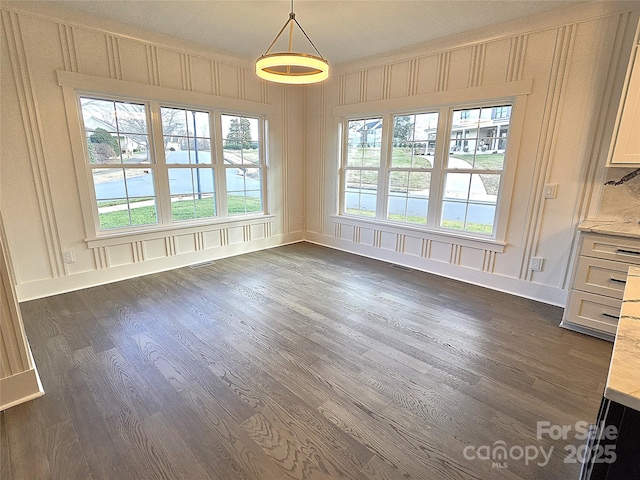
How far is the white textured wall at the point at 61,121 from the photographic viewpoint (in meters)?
2.90

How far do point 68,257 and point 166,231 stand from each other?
40.4 inches

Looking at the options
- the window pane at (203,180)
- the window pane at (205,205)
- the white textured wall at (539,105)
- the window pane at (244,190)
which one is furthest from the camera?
the window pane at (244,190)

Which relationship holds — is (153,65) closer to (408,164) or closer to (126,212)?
(126,212)

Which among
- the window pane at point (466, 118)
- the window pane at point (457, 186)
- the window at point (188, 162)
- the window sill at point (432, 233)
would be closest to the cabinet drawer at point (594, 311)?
the window sill at point (432, 233)

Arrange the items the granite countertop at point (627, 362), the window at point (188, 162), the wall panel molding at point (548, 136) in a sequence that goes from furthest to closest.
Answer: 1. the window at point (188, 162)
2. the wall panel molding at point (548, 136)
3. the granite countertop at point (627, 362)

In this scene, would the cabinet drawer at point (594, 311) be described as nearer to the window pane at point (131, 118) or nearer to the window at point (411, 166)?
the window at point (411, 166)

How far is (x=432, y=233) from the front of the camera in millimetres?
4074

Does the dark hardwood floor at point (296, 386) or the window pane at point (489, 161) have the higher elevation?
the window pane at point (489, 161)

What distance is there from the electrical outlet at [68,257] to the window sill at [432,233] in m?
3.46

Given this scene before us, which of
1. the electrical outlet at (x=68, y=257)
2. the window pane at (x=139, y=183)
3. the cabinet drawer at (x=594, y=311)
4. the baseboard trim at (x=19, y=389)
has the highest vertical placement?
the window pane at (x=139, y=183)

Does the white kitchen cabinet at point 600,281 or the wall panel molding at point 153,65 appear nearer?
the white kitchen cabinet at point 600,281

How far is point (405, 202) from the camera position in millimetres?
4352

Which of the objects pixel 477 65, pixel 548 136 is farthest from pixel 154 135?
pixel 548 136

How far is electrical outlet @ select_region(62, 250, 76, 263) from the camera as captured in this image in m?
3.35
